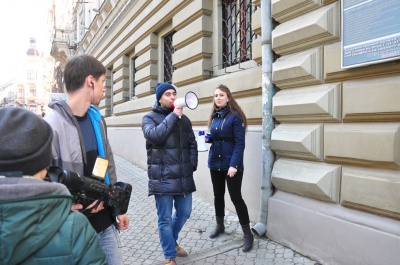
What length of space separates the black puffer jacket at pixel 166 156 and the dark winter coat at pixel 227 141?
513mm

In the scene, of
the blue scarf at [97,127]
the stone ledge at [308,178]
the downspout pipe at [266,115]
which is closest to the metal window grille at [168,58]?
the downspout pipe at [266,115]

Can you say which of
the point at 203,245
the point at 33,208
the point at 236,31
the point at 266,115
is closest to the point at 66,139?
the point at 33,208

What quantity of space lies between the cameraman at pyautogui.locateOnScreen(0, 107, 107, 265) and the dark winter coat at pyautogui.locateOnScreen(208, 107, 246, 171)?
2.67m

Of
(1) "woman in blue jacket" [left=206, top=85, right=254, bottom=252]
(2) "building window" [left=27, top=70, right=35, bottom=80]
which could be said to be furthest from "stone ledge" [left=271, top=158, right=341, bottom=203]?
(2) "building window" [left=27, top=70, right=35, bottom=80]

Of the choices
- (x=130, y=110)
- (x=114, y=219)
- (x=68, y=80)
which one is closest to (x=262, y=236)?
(x=114, y=219)

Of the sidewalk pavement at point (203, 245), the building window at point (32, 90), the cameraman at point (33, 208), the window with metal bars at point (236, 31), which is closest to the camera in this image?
the cameraman at point (33, 208)

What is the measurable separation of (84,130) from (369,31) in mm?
2405

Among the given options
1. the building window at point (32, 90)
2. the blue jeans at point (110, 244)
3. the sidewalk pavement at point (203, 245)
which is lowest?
the sidewalk pavement at point (203, 245)

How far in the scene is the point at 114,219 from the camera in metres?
2.06

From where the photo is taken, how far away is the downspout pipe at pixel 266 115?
4047 mm

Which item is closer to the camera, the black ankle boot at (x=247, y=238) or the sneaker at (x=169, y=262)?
the sneaker at (x=169, y=262)

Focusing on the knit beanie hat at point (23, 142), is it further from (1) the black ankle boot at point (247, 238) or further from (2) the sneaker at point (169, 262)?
(1) the black ankle boot at point (247, 238)

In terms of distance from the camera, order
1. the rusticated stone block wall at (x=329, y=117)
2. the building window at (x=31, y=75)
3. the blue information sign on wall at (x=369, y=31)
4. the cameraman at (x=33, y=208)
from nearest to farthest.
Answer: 1. the cameraman at (x=33, y=208)
2. the blue information sign on wall at (x=369, y=31)
3. the rusticated stone block wall at (x=329, y=117)
4. the building window at (x=31, y=75)

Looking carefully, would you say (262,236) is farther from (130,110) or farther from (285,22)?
(130,110)
